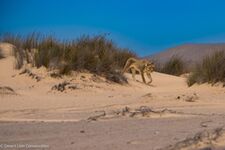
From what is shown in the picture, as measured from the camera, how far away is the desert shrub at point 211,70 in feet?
40.4

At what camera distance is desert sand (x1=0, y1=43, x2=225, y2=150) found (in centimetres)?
442

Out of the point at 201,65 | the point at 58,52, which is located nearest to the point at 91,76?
the point at 58,52

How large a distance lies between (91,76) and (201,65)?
125 inches

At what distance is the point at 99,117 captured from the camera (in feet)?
21.3

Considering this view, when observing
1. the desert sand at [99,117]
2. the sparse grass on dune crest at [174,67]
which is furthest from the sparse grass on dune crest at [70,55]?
the sparse grass on dune crest at [174,67]

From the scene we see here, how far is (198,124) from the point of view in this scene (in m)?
5.59

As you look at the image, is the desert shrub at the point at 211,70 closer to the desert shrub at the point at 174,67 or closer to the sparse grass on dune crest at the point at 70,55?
the sparse grass on dune crest at the point at 70,55

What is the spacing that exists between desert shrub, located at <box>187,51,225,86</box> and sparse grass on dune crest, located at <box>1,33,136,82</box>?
213 centimetres

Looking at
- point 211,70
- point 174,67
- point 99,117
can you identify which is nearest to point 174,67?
point 174,67

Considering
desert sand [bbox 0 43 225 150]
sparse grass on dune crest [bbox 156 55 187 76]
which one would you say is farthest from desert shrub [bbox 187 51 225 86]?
sparse grass on dune crest [bbox 156 55 187 76]

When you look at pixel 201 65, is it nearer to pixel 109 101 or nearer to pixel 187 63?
pixel 109 101

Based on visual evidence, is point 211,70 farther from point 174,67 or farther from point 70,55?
point 174,67

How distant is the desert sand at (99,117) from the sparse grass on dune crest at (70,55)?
1.66ft

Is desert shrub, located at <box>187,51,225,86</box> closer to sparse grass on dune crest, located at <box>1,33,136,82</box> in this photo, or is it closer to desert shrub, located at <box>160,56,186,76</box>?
sparse grass on dune crest, located at <box>1,33,136,82</box>
